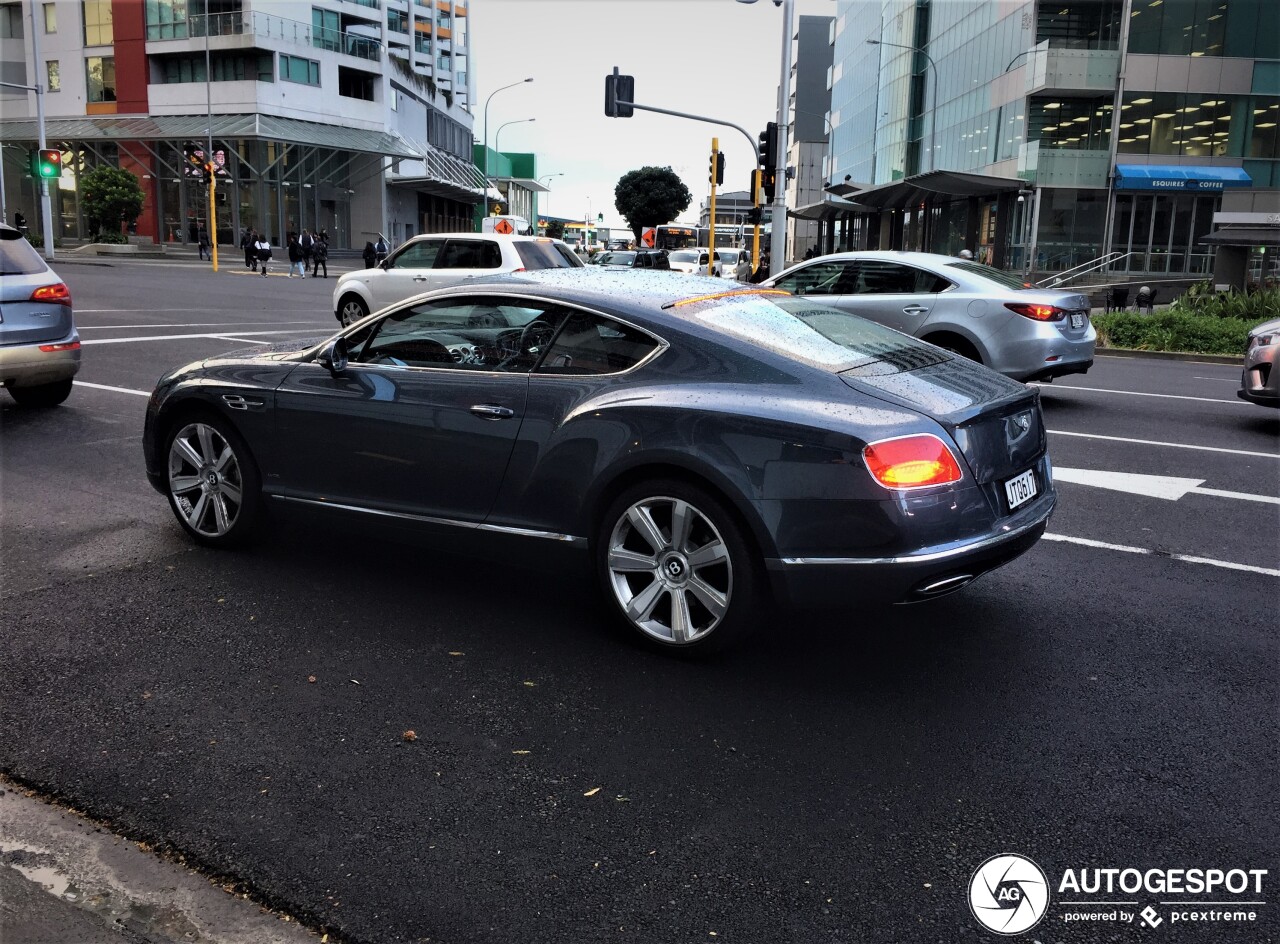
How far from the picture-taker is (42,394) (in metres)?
10.0

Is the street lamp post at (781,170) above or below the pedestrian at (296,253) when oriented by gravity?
above

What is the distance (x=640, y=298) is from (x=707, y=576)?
4.28ft

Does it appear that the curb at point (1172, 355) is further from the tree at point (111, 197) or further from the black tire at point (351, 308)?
the tree at point (111, 197)

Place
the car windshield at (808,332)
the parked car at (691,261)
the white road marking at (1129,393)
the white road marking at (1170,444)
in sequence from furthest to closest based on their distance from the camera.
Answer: the parked car at (691,261)
the white road marking at (1129,393)
the white road marking at (1170,444)
the car windshield at (808,332)

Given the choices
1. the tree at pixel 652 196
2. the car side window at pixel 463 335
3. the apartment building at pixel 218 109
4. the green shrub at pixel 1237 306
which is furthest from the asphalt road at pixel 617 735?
the tree at pixel 652 196

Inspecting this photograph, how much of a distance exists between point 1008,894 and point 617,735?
1376 mm

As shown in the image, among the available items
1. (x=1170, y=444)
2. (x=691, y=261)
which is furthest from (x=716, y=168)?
(x=1170, y=444)

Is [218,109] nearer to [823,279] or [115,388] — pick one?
[115,388]

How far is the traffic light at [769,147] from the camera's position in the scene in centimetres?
2662

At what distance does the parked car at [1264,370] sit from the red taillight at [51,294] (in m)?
10.4

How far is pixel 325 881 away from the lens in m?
2.97

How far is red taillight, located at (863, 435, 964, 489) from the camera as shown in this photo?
4012 millimetres

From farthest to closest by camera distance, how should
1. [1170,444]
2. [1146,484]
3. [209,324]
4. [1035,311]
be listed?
[209,324] < [1035,311] < [1170,444] < [1146,484]

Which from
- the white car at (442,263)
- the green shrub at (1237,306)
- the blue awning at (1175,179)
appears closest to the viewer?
the white car at (442,263)
